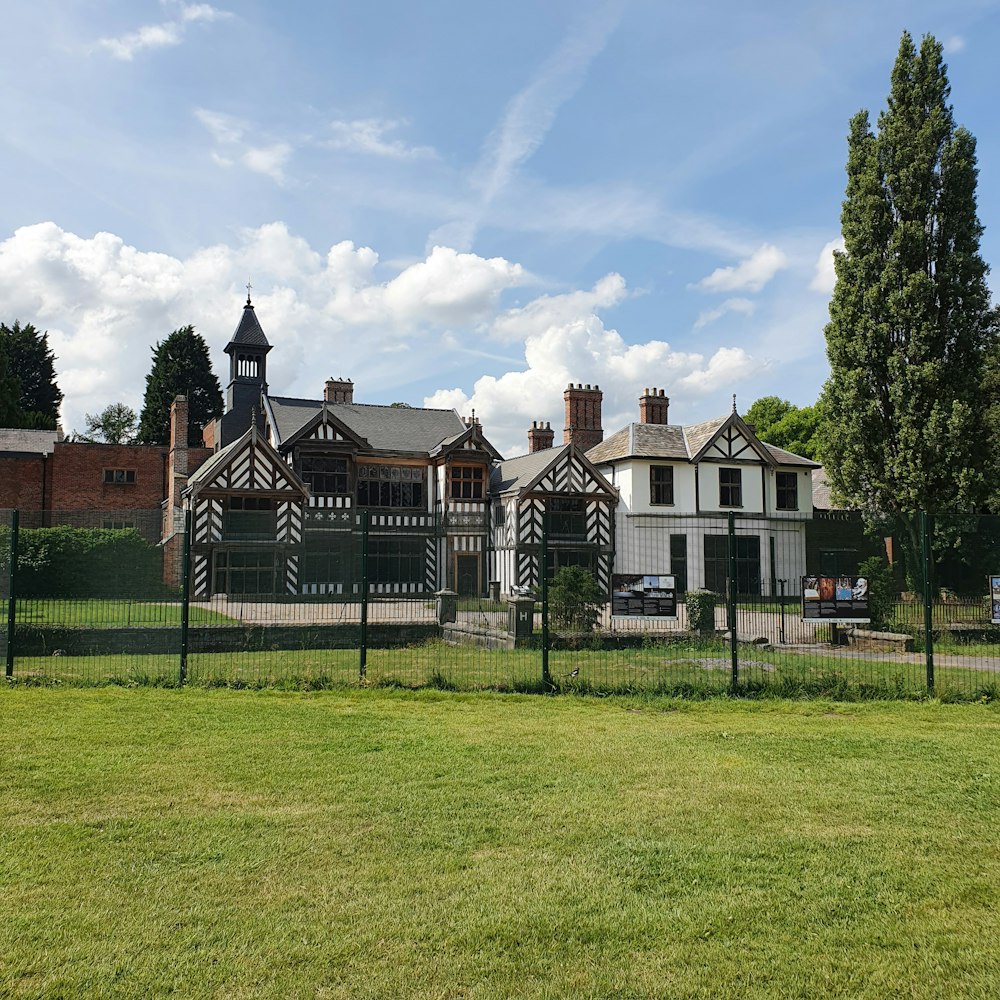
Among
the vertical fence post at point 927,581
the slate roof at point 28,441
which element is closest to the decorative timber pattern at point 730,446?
the vertical fence post at point 927,581

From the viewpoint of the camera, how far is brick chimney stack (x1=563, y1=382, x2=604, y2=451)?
118 feet

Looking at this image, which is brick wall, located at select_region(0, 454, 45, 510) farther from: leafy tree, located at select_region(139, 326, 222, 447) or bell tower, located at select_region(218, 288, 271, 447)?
leafy tree, located at select_region(139, 326, 222, 447)

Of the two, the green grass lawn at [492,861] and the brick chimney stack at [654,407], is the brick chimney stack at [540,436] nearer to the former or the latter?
the brick chimney stack at [654,407]

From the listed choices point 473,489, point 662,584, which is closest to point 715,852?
point 662,584

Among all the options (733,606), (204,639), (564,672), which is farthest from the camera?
(204,639)

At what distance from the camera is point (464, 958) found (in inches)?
135

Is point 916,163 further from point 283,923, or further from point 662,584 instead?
point 283,923

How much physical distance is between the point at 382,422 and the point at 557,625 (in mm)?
21828

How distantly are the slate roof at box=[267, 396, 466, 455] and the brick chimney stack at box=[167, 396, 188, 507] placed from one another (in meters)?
5.42

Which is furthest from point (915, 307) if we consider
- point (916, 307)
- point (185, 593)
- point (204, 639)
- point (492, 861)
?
point (492, 861)

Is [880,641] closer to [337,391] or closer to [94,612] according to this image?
[94,612]

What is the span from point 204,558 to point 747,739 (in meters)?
22.8

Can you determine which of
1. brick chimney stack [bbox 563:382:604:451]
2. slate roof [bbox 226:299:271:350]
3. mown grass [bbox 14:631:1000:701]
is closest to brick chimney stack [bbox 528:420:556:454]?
brick chimney stack [bbox 563:382:604:451]

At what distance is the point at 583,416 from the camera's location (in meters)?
36.2
